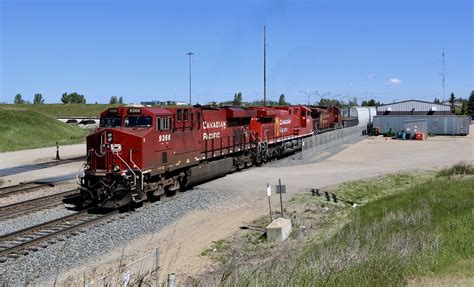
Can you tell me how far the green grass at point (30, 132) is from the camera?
178 feet

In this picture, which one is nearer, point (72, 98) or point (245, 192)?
point (245, 192)

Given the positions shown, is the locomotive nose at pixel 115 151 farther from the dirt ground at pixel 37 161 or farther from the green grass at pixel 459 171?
the green grass at pixel 459 171

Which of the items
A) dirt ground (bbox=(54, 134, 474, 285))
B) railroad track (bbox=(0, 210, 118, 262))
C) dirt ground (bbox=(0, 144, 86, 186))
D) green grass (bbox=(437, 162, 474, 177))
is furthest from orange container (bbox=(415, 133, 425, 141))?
railroad track (bbox=(0, 210, 118, 262))

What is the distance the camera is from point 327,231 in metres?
15.6

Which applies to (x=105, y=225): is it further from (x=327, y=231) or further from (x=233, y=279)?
(x=233, y=279)

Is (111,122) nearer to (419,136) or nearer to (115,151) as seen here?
(115,151)

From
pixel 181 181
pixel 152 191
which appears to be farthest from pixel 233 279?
pixel 181 181

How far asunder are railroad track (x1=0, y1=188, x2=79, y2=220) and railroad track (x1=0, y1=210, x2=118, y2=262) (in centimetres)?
214

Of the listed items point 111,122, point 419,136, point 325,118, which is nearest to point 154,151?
point 111,122

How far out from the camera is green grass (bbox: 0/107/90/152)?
54394mm

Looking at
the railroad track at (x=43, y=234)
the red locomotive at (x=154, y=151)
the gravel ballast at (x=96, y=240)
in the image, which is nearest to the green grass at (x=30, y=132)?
the red locomotive at (x=154, y=151)

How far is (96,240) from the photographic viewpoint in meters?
14.6

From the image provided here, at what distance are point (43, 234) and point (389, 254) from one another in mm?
10242

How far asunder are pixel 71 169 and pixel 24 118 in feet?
127
